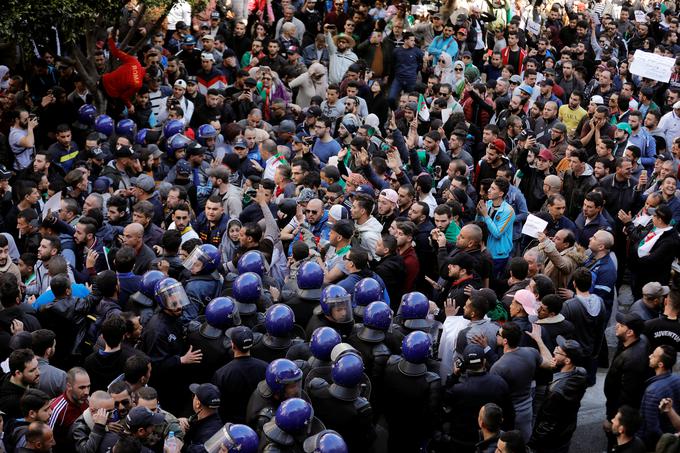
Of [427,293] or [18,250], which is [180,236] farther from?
[427,293]

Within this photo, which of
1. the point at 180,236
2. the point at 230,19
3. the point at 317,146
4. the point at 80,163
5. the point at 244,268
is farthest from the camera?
the point at 230,19

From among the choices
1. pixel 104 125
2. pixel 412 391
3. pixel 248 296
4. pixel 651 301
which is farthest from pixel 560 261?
pixel 104 125

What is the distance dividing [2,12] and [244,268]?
531 centimetres

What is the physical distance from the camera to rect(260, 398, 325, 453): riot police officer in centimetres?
575

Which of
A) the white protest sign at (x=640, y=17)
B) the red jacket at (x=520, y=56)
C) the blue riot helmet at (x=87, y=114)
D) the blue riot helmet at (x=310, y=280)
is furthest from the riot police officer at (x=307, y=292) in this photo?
the white protest sign at (x=640, y=17)

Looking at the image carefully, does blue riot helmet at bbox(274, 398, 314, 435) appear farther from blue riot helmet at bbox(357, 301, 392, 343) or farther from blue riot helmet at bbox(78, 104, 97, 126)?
blue riot helmet at bbox(78, 104, 97, 126)

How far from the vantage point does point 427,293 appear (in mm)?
10117

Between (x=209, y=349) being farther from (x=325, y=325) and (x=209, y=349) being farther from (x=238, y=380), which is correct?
(x=325, y=325)

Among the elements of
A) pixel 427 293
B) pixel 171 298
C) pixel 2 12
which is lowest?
pixel 427 293

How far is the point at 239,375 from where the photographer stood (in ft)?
22.5

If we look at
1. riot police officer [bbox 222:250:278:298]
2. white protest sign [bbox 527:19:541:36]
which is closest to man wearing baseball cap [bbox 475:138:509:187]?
riot police officer [bbox 222:250:278:298]

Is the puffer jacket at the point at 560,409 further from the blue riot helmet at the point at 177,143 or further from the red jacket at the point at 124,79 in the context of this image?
the red jacket at the point at 124,79

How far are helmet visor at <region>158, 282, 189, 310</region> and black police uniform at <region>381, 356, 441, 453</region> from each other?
1.68 metres

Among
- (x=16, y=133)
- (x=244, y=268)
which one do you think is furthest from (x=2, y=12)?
(x=244, y=268)
